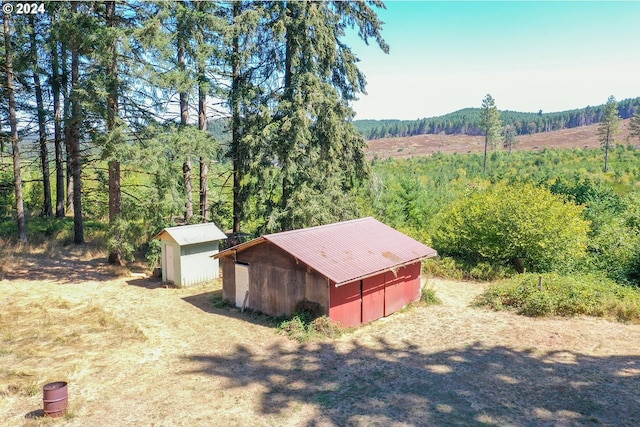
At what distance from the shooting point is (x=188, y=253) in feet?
61.7

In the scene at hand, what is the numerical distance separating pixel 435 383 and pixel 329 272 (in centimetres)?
436

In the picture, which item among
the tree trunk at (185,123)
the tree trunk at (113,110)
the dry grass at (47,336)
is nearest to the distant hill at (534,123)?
the tree trunk at (185,123)

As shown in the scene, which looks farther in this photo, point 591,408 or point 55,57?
point 55,57

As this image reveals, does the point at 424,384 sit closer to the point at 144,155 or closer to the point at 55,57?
the point at 144,155

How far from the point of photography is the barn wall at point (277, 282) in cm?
1404

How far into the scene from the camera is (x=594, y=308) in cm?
1543

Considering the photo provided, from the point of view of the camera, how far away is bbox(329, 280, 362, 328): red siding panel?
13750 mm

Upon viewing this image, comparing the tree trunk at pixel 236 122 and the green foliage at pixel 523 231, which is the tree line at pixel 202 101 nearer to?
the tree trunk at pixel 236 122

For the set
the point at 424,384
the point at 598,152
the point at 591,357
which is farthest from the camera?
the point at 598,152

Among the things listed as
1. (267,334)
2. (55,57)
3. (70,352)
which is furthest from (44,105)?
(267,334)

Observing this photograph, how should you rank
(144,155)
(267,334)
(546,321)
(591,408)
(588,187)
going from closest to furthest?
(591,408) < (267,334) < (546,321) < (144,155) < (588,187)

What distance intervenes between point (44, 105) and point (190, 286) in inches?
560

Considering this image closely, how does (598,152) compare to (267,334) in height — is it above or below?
above

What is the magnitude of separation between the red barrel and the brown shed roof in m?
6.94
